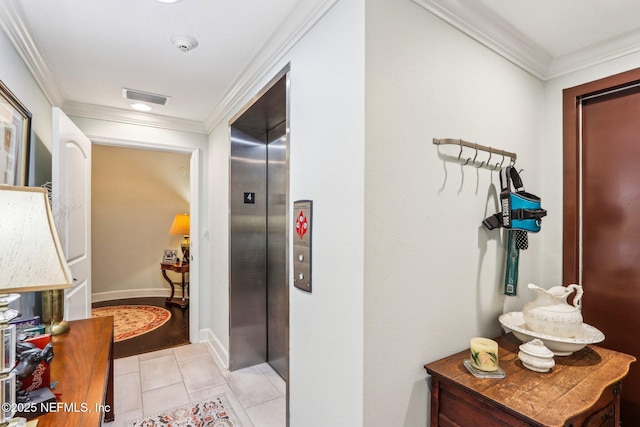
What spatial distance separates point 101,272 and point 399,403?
209 inches

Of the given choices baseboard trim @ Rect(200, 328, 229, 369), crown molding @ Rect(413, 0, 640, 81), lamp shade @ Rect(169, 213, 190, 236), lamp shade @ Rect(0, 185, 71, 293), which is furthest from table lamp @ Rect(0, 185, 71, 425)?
lamp shade @ Rect(169, 213, 190, 236)

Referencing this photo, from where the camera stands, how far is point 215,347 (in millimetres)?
3125

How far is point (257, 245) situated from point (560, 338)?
7.28ft

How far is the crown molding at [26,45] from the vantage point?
150 centimetres

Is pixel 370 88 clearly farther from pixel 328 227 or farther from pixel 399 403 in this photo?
pixel 399 403

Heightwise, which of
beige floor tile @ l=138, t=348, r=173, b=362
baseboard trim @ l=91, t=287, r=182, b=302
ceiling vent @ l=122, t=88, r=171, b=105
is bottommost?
beige floor tile @ l=138, t=348, r=173, b=362

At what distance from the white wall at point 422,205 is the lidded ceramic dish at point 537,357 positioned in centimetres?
25

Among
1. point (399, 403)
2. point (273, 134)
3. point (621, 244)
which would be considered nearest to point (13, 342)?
point (399, 403)

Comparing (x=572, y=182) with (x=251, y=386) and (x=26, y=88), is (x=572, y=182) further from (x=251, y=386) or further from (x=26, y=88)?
(x=26, y=88)

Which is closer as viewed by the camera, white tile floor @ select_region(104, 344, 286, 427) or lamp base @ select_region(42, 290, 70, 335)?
lamp base @ select_region(42, 290, 70, 335)

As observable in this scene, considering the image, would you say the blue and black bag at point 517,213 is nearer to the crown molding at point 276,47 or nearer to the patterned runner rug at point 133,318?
the crown molding at point 276,47

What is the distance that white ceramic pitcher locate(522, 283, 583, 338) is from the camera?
1407 millimetres

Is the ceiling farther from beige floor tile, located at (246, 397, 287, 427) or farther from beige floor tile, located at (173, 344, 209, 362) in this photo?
beige floor tile, located at (173, 344, 209, 362)

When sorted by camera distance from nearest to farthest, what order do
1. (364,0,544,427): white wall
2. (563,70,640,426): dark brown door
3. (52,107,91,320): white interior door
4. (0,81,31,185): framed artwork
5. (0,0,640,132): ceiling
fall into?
(364,0,544,427): white wall < (0,0,640,132): ceiling < (0,81,31,185): framed artwork < (563,70,640,426): dark brown door < (52,107,91,320): white interior door
